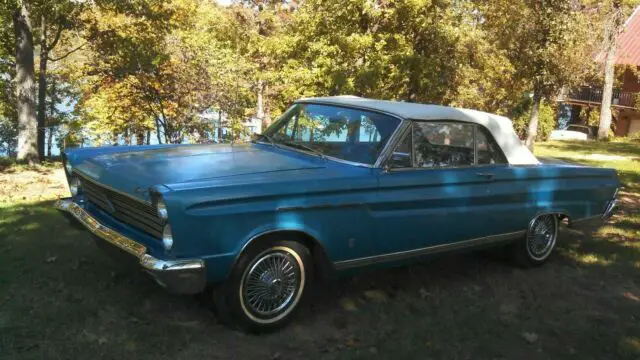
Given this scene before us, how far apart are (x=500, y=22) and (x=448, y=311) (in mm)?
15300

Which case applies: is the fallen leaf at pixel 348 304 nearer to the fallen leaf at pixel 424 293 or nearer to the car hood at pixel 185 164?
the fallen leaf at pixel 424 293

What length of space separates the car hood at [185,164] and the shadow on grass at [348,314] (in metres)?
0.92

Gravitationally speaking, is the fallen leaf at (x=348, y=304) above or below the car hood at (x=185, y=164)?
below

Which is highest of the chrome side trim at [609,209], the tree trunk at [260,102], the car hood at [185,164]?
the tree trunk at [260,102]

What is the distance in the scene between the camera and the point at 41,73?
1570cm

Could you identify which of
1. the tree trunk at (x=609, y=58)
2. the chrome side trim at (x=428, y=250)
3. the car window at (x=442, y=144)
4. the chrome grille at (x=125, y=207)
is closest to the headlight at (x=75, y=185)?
the chrome grille at (x=125, y=207)

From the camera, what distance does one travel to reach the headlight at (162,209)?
10.7 feet

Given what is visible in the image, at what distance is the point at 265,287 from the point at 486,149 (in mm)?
2465

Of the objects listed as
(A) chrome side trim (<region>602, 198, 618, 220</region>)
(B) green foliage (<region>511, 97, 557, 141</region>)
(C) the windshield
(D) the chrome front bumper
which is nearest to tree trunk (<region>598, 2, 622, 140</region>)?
(B) green foliage (<region>511, 97, 557, 141</region>)

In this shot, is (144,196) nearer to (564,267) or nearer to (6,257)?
(6,257)

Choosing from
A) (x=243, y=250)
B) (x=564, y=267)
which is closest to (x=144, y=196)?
(x=243, y=250)

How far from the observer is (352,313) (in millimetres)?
4223

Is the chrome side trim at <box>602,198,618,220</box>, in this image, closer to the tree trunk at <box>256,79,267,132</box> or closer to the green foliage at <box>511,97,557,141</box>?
the tree trunk at <box>256,79,267,132</box>

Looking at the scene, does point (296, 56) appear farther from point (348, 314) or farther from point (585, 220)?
point (348, 314)
